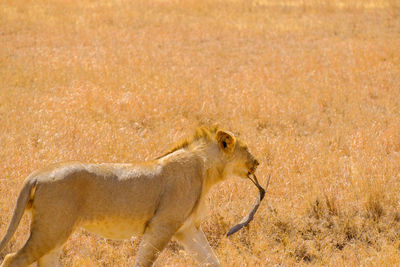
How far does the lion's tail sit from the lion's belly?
1.69 ft

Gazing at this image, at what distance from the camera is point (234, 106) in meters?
10.5

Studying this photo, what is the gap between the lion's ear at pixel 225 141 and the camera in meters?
5.32

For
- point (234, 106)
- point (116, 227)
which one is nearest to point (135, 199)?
point (116, 227)

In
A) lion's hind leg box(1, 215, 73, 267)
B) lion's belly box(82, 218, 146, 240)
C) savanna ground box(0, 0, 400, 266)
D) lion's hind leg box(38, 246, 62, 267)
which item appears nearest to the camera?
lion's hind leg box(1, 215, 73, 267)

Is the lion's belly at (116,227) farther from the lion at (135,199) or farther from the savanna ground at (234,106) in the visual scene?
the savanna ground at (234,106)

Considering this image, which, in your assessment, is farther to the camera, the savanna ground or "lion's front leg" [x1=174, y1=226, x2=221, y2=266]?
the savanna ground

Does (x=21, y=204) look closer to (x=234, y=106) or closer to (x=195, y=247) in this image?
(x=195, y=247)

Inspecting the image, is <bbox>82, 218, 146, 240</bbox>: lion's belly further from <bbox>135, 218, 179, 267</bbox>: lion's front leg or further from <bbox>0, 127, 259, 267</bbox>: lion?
<bbox>135, 218, 179, 267</bbox>: lion's front leg

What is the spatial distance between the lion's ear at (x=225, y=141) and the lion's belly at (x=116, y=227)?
1.07m

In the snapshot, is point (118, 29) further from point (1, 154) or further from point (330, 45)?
point (1, 154)

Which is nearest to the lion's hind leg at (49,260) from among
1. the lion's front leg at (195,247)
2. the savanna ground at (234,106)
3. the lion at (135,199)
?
the lion at (135,199)

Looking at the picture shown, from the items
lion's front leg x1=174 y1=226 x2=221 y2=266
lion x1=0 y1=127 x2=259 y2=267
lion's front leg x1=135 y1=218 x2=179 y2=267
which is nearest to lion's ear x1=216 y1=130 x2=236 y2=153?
lion x1=0 y1=127 x2=259 y2=267

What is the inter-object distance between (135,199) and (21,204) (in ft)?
3.04

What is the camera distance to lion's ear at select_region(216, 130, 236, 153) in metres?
5.32
